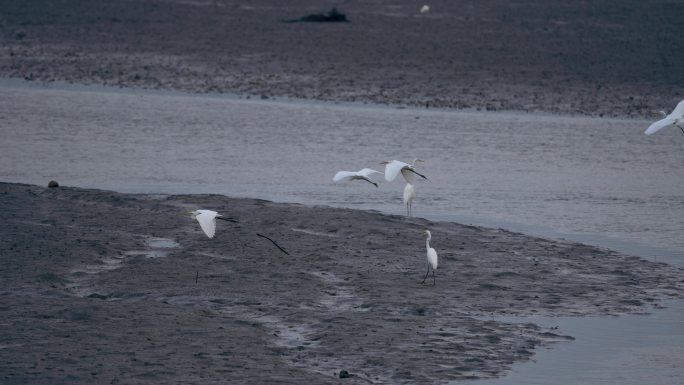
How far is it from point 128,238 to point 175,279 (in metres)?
1.80

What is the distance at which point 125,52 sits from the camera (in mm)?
30047

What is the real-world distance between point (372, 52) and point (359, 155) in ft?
33.4

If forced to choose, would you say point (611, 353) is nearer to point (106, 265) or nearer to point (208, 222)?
point (208, 222)

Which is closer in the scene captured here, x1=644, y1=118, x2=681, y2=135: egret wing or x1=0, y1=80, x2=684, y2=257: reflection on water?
x1=644, y1=118, x2=681, y2=135: egret wing

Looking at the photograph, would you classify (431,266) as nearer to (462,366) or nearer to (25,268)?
(462,366)

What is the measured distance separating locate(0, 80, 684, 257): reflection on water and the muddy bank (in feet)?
4.72

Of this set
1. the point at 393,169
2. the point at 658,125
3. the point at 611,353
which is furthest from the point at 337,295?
the point at 658,125

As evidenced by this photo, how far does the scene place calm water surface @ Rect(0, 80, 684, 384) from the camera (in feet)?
46.0

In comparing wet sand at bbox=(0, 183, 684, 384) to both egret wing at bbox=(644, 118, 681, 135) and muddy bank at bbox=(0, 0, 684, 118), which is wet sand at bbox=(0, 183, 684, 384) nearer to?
egret wing at bbox=(644, 118, 681, 135)

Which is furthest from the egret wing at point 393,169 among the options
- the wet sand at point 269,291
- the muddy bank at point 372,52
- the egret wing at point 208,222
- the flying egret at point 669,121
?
the muddy bank at point 372,52

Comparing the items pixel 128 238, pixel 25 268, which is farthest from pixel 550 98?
pixel 25 268

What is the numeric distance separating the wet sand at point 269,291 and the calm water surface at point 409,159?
781 millimetres

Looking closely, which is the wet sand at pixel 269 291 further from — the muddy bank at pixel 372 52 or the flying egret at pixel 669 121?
the muddy bank at pixel 372 52

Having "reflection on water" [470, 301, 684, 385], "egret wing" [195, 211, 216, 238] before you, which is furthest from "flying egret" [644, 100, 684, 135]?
"egret wing" [195, 211, 216, 238]
